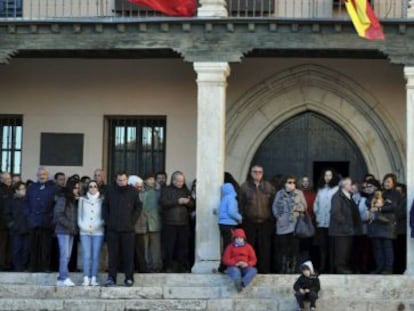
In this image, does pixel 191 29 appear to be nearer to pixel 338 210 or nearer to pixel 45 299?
pixel 338 210

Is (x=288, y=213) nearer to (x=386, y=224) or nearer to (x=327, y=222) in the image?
(x=327, y=222)

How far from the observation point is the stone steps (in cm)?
1499

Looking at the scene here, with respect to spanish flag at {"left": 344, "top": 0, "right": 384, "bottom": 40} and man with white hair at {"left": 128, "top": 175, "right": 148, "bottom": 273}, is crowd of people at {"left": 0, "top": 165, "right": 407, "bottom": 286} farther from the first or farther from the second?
spanish flag at {"left": 344, "top": 0, "right": 384, "bottom": 40}

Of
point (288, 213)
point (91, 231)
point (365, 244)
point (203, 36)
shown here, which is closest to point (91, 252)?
point (91, 231)

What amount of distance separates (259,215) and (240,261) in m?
1.16

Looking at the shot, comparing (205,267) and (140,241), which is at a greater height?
(140,241)

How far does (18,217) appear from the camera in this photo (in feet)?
54.5

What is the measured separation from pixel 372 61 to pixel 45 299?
26.4 feet

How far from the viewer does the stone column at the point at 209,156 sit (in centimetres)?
1683

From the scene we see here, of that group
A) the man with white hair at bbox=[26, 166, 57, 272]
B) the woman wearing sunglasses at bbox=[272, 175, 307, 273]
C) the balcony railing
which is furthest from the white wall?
the woman wearing sunglasses at bbox=[272, 175, 307, 273]

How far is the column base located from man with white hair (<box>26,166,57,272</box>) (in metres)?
2.44

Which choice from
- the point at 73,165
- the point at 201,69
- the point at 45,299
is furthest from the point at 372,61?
the point at 45,299

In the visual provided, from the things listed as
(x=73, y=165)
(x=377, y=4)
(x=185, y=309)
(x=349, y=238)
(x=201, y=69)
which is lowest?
(x=185, y=309)

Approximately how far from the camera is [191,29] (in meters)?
17.2
